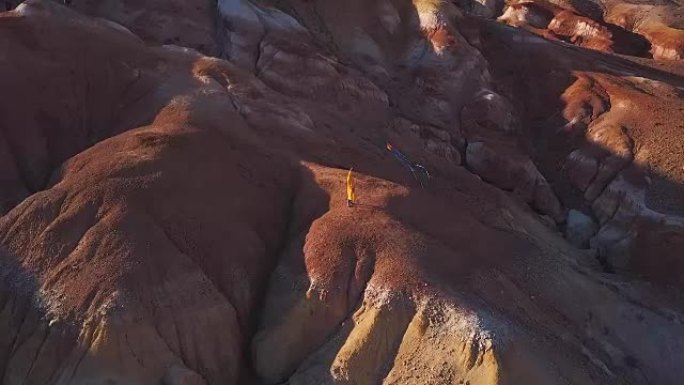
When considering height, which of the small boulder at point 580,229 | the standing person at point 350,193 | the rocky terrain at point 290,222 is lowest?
the small boulder at point 580,229

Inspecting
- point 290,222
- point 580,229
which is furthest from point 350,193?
point 580,229

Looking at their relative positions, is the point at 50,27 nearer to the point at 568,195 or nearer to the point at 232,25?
the point at 232,25

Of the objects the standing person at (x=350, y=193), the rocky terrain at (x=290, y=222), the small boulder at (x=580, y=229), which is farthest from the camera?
the small boulder at (x=580, y=229)

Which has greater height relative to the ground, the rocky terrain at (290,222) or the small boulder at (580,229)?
the rocky terrain at (290,222)

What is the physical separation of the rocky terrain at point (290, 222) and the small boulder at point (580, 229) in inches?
6.3

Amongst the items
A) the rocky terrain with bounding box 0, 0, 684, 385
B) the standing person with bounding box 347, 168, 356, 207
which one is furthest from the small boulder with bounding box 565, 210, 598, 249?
the standing person with bounding box 347, 168, 356, 207

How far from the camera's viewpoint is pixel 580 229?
29.6 metres

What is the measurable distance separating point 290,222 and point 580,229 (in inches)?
535

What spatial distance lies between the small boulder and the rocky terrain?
0.16 metres

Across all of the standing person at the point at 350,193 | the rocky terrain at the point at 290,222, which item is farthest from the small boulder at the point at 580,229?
the standing person at the point at 350,193

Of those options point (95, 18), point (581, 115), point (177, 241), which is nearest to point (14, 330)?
point (177, 241)

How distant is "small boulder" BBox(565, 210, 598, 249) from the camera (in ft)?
95.2

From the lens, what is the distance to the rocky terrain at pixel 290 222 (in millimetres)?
18062

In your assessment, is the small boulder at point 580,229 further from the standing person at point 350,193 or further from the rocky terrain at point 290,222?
the standing person at point 350,193
